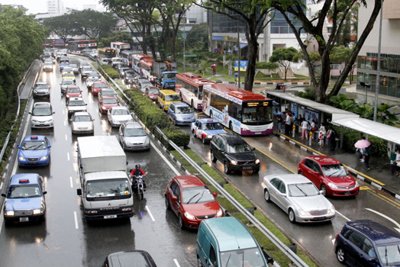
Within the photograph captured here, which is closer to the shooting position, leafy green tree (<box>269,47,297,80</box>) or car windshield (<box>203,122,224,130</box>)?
car windshield (<box>203,122,224,130</box>)

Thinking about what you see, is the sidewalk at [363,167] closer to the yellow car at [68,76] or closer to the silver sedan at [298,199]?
the silver sedan at [298,199]

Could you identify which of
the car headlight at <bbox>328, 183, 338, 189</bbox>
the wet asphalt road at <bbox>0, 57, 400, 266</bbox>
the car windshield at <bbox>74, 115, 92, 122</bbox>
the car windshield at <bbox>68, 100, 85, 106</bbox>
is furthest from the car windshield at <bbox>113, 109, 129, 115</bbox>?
the car headlight at <bbox>328, 183, 338, 189</bbox>

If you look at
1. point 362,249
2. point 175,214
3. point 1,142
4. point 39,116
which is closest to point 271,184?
point 175,214

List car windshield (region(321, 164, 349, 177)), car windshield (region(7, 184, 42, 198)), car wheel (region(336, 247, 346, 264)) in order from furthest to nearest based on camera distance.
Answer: car windshield (region(321, 164, 349, 177)) < car windshield (region(7, 184, 42, 198)) < car wheel (region(336, 247, 346, 264))

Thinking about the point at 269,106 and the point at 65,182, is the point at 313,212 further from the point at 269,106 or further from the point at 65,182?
the point at 269,106

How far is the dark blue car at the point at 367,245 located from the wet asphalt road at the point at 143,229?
0.79 m

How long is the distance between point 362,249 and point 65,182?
582 inches

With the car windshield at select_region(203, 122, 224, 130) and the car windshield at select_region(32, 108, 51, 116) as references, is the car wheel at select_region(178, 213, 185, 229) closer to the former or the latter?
the car windshield at select_region(203, 122, 224, 130)

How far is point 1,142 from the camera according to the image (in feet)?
91.4

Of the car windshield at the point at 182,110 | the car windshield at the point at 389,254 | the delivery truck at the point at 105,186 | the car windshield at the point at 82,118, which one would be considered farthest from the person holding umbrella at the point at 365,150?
the car windshield at the point at 82,118

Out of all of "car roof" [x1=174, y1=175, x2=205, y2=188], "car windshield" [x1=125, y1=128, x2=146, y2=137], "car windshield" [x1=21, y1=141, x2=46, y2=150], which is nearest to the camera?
"car roof" [x1=174, y1=175, x2=205, y2=188]

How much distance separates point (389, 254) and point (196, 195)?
281 inches

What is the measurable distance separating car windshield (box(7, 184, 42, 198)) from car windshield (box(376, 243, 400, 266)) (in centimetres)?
1248

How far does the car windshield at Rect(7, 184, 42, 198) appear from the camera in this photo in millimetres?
18688
